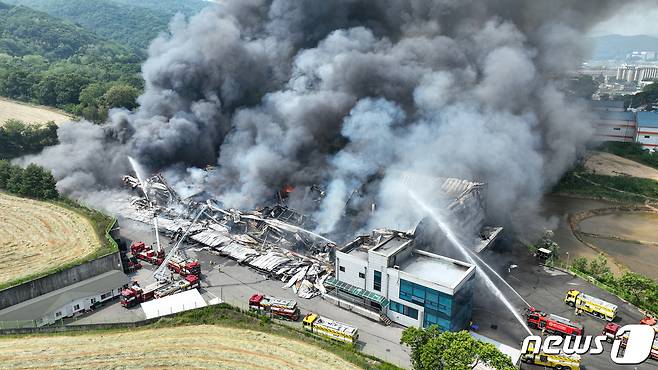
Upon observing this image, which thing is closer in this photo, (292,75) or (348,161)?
(348,161)

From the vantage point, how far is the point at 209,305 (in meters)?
27.0

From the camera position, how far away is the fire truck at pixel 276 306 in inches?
1069

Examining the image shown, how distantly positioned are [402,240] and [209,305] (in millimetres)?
12398

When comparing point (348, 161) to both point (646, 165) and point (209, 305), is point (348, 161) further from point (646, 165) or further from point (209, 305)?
point (646, 165)

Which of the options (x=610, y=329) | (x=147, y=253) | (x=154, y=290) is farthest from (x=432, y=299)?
(x=147, y=253)

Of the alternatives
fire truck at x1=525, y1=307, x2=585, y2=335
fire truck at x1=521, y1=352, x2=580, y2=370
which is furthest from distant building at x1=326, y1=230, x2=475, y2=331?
fire truck at x1=521, y1=352, x2=580, y2=370

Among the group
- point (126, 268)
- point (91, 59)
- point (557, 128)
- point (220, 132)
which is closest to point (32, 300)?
point (126, 268)

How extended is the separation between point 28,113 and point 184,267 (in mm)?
60088

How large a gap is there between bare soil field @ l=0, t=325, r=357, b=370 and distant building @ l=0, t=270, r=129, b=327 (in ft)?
6.68

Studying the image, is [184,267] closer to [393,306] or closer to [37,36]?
[393,306]

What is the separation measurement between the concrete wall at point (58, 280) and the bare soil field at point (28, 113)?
49625 mm

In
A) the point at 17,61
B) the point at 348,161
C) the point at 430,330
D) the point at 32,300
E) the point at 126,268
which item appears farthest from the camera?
the point at 17,61

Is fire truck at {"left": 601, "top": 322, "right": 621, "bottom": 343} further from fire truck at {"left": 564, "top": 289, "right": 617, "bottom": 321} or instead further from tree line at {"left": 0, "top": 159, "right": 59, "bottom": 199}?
tree line at {"left": 0, "top": 159, "right": 59, "bottom": 199}

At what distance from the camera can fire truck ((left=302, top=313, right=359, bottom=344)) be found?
24.5 metres
